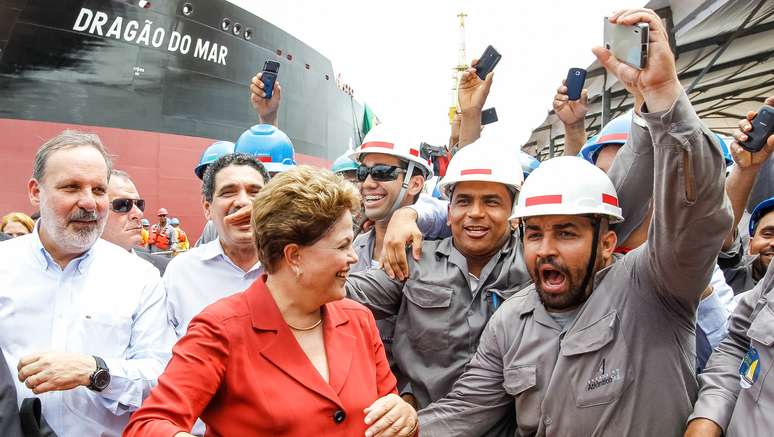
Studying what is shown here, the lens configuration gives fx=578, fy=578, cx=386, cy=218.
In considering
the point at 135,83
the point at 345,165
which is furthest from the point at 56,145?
the point at 135,83

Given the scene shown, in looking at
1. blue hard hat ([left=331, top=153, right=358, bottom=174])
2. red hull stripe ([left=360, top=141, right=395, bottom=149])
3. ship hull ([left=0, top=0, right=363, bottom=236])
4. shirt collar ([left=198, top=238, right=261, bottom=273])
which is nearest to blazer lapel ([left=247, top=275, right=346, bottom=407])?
shirt collar ([left=198, top=238, right=261, bottom=273])

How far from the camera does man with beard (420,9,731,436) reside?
5.84ft

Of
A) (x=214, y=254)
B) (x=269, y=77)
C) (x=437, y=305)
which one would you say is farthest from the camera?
(x=269, y=77)

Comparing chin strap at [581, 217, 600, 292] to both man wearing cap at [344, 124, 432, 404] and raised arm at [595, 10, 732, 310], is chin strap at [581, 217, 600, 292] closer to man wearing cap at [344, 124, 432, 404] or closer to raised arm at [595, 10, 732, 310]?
raised arm at [595, 10, 732, 310]

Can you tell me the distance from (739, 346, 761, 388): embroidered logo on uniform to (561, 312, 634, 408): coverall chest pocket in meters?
0.35

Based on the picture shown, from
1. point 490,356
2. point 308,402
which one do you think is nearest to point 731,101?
point 490,356

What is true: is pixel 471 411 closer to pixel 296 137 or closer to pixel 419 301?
pixel 419 301

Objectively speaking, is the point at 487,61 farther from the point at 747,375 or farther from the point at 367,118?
the point at 367,118

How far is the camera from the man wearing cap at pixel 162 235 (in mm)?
12680

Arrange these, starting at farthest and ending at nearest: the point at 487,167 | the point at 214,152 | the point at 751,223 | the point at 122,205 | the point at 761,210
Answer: the point at 214,152 < the point at 122,205 < the point at 751,223 < the point at 761,210 < the point at 487,167

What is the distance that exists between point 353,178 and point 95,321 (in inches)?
138

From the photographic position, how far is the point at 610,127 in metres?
3.31

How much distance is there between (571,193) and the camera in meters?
2.27

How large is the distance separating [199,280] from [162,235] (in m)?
10.8
